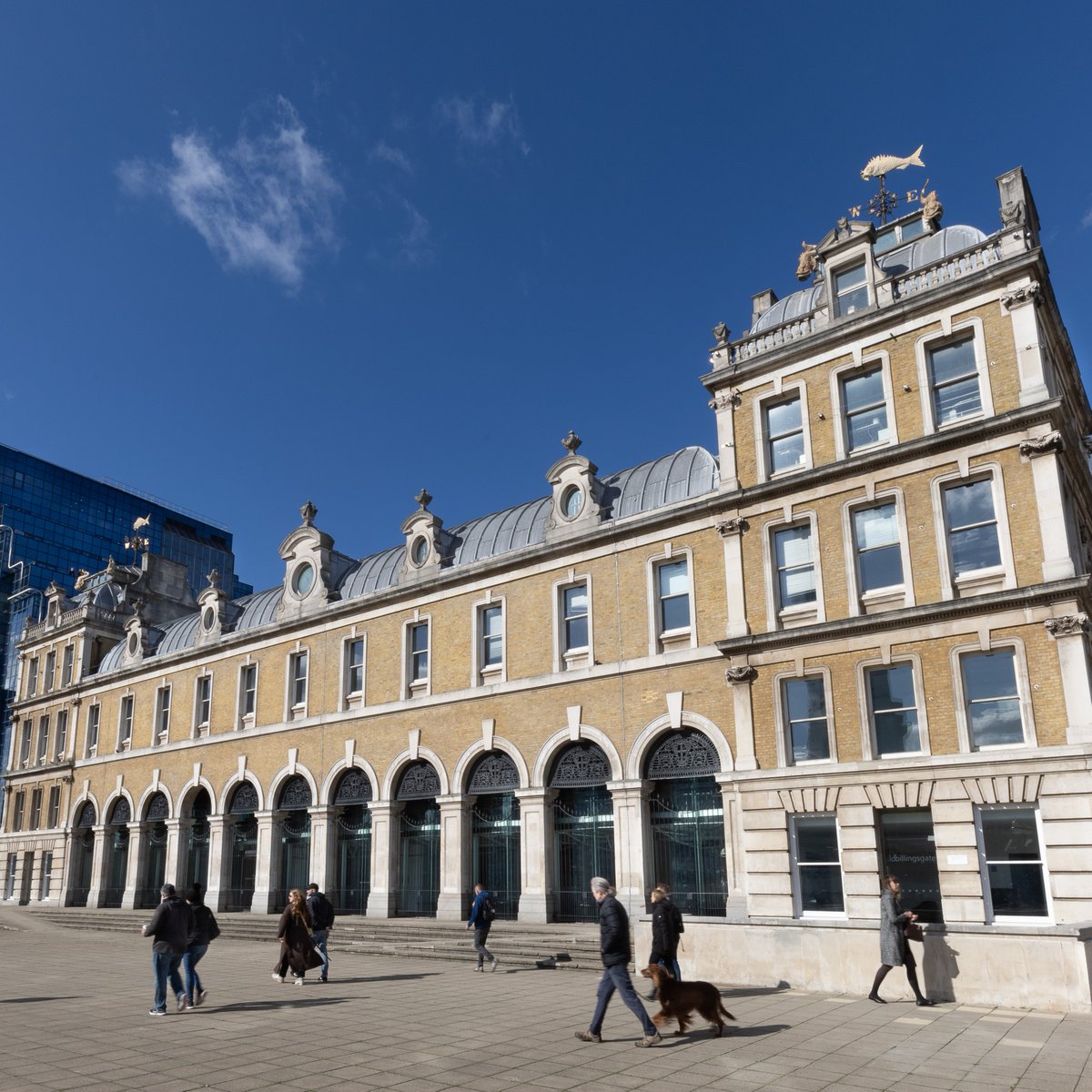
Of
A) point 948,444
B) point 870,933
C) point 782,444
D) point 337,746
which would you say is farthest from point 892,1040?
point 337,746

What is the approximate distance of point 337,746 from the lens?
1250 inches

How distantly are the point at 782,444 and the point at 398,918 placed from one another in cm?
1709

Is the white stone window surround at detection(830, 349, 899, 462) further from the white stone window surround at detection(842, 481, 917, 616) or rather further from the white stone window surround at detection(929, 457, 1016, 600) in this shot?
the white stone window surround at detection(929, 457, 1016, 600)

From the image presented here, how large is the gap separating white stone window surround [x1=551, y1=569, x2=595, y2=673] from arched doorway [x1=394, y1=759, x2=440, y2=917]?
551 cm

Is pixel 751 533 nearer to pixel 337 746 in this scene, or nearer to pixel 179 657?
pixel 337 746

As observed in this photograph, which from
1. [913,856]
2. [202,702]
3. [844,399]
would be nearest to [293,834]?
[202,702]

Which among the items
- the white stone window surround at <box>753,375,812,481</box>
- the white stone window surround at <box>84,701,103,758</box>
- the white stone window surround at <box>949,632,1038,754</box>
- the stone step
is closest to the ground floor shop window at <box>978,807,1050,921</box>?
the white stone window surround at <box>949,632,1038,754</box>

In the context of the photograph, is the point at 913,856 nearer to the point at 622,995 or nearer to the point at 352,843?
the point at 622,995

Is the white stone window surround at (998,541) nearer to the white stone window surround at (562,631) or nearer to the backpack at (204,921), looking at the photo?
the white stone window surround at (562,631)

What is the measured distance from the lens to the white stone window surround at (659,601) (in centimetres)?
2416

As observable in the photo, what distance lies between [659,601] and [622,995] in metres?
14.4

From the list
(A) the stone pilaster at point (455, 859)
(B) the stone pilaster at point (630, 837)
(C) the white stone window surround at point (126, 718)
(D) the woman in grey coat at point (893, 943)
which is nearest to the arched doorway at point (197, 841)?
(C) the white stone window surround at point (126, 718)

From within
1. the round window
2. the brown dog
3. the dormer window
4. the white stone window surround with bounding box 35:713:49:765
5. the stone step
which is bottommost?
the stone step

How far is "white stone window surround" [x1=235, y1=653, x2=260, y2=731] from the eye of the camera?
35.8 metres
